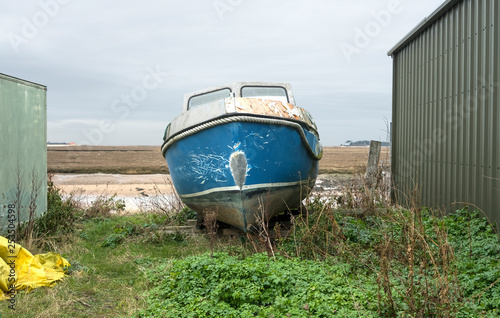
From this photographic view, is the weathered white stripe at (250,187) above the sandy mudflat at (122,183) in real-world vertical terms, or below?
above

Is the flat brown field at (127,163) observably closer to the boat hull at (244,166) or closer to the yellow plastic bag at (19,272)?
the boat hull at (244,166)

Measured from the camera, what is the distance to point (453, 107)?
27.8 feet

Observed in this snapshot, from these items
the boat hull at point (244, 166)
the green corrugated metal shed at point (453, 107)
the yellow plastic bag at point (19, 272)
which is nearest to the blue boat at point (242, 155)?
the boat hull at point (244, 166)

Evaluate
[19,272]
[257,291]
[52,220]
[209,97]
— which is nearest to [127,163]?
[209,97]

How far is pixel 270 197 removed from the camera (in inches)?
285

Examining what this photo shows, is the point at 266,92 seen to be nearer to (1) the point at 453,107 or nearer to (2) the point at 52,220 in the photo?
(1) the point at 453,107

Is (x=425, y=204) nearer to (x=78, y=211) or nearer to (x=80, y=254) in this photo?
(x=80, y=254)

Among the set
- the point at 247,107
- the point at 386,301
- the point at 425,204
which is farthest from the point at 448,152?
the point at 386,301

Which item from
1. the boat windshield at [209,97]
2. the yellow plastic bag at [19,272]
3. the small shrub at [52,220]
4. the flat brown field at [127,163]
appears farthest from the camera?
the flat brown field at [127,163]

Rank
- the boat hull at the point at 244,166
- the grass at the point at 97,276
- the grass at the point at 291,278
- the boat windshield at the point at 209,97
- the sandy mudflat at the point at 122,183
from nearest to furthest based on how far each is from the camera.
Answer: the grass at the point at 291,278 → the grass at the point at 97,276 → the boat hull at the point at 244,166 → the boat windshield at the point at 209,97 → the sandy mudflat at the point at 122,183

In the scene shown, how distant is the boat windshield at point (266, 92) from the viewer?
28.3 ft

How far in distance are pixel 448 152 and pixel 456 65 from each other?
1618 mm

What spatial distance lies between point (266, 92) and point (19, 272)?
5339 millimetres

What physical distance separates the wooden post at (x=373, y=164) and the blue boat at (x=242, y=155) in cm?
303
